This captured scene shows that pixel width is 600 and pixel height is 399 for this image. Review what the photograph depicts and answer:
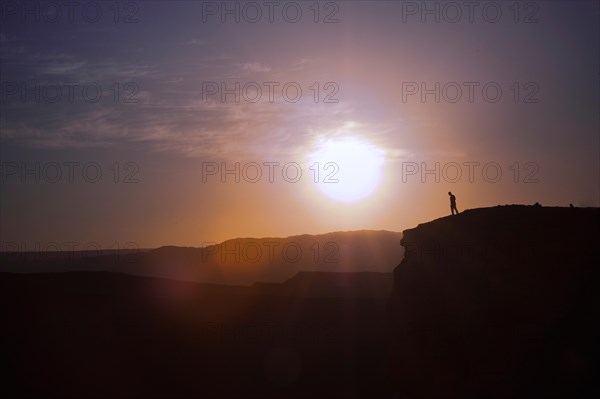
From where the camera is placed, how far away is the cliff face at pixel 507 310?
16.9 metres

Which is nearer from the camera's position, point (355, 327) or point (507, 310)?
point (507, 310)

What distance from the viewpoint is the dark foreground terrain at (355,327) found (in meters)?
17.6

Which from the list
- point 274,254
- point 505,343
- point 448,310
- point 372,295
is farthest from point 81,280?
point 274,254

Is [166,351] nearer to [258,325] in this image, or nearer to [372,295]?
[258,325]

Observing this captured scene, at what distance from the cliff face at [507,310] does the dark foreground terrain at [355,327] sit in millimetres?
39

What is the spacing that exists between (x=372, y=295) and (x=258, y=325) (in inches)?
530

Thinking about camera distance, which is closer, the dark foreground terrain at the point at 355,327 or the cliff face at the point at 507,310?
the cliff face at the point at 507,310

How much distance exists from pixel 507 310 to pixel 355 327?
20753mm

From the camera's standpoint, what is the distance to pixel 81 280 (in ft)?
130

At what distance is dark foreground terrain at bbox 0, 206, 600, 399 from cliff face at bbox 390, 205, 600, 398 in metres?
0.04

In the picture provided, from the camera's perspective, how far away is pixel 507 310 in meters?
18.2

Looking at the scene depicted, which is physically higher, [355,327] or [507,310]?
[507,310]

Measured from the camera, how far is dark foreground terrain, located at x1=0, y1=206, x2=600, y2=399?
17.6 metres

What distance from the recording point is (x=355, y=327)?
38188 millimetres
